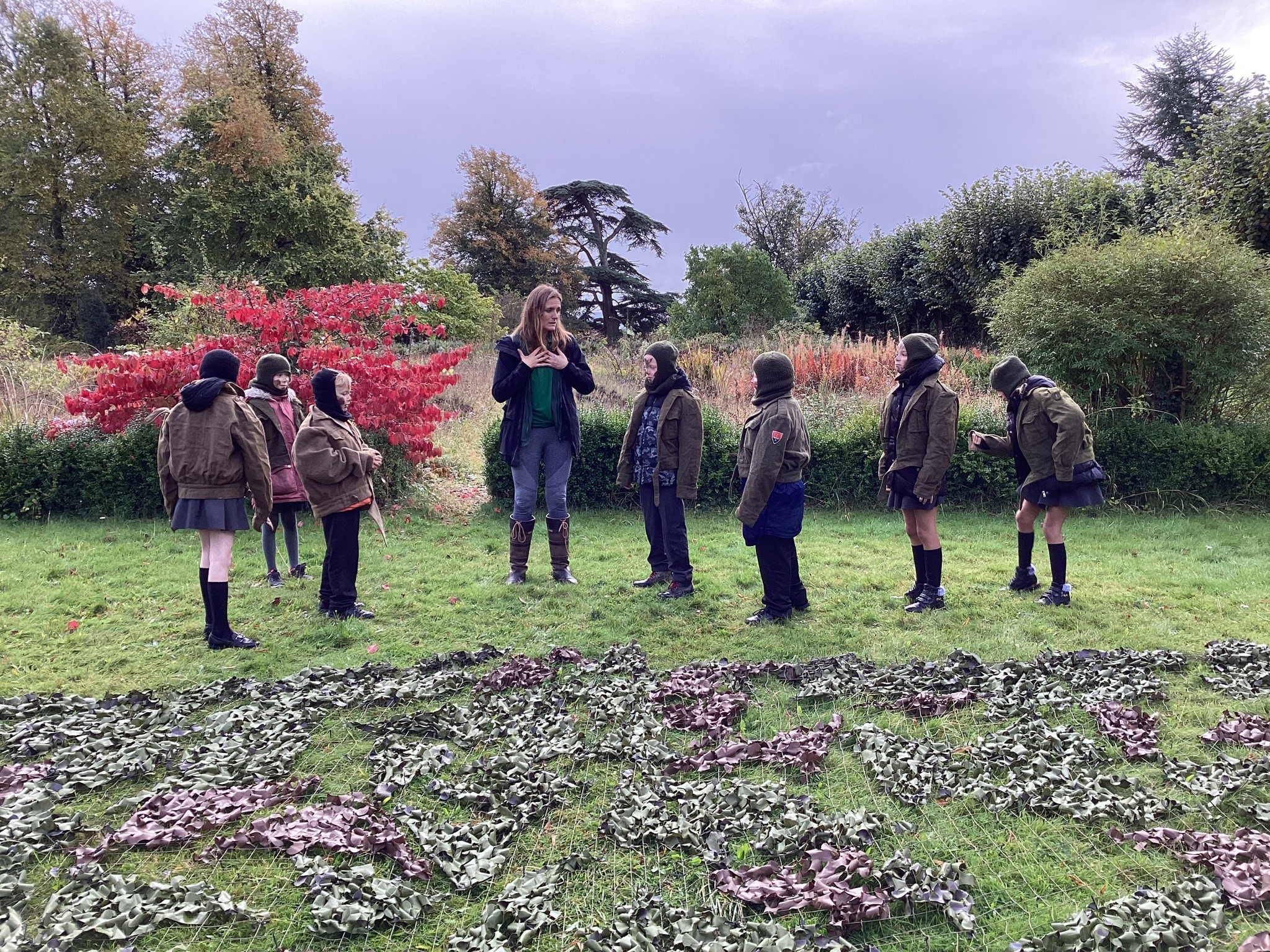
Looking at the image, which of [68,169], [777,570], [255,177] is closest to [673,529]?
[777,570]

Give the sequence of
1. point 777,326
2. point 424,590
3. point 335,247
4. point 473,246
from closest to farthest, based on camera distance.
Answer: point 424,590 < point 777,326 < point 335,247 < point 473,246

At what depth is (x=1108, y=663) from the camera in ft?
13.8

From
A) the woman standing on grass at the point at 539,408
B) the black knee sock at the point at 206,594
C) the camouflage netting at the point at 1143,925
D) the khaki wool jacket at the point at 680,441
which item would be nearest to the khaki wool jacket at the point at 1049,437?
the khaki wool jacket at the point at 680,441

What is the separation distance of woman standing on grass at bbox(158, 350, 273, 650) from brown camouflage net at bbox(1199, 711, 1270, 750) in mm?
5500

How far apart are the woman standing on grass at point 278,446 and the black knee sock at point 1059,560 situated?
590 cm

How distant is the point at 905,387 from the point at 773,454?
138 centimetres

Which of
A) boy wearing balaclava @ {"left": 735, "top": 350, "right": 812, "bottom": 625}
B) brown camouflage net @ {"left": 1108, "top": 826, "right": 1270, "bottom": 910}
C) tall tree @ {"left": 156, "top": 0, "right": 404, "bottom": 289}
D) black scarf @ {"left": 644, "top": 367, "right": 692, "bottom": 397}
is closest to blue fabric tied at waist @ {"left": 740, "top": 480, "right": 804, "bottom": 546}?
boy wearing balaclava @ {"left": 735, "top": 350, "right": 812, "bottom": 625}

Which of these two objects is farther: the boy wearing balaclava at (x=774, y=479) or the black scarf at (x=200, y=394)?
the boy wearing balaclava at (x=774, y=479)

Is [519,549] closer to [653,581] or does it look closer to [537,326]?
[653,581]

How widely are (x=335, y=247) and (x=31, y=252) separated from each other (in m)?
12.0

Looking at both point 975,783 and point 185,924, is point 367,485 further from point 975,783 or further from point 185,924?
point 975,783

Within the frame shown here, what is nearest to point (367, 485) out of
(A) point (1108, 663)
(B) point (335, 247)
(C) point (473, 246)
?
(A) point (1108, 663)

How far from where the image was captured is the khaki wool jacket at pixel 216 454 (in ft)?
15.6

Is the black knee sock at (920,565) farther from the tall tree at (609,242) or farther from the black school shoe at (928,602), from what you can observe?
the tall tree at (609,242)
